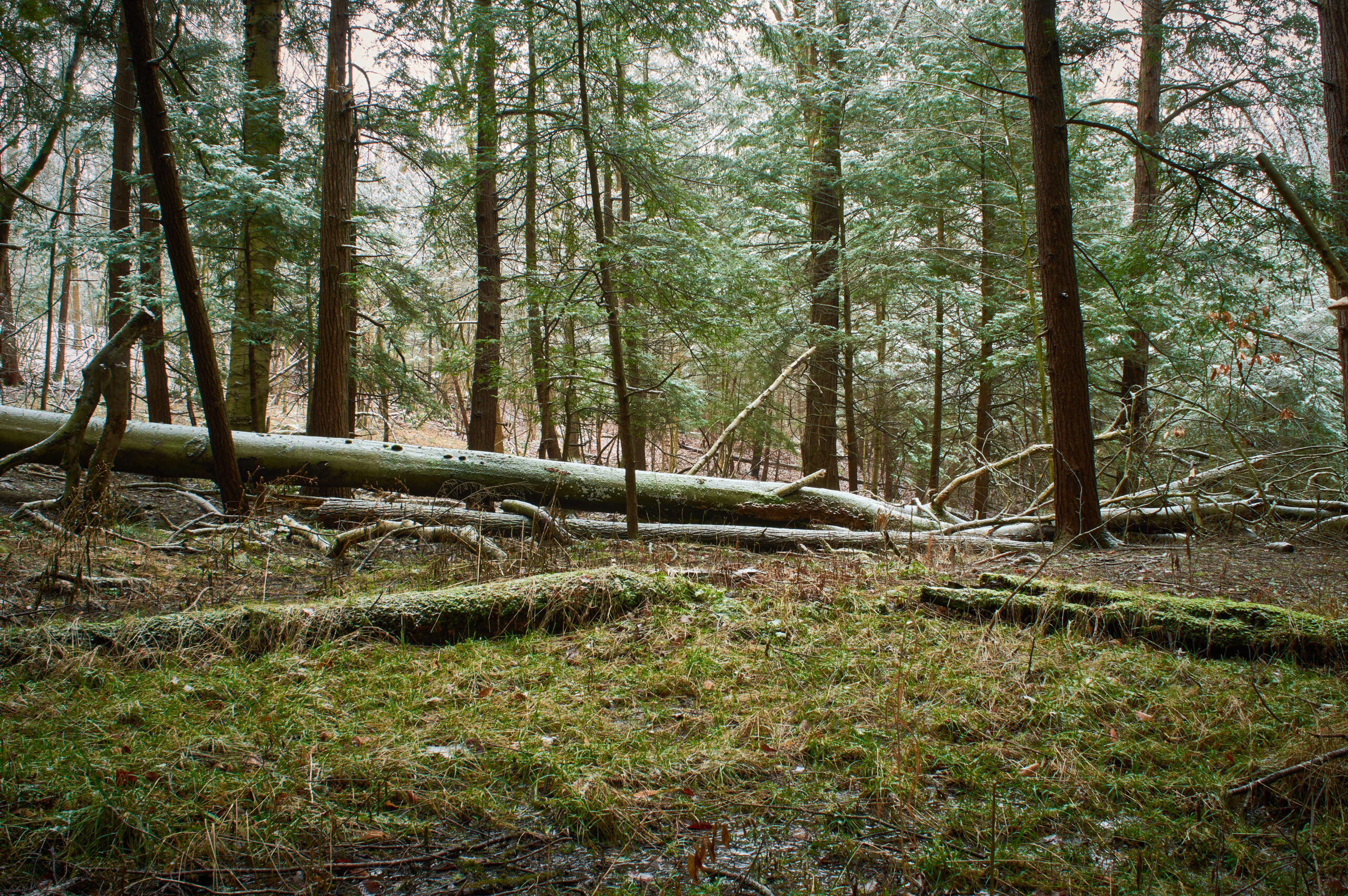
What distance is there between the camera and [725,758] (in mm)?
2623

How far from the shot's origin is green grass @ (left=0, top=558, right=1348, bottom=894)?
1989 millimetres

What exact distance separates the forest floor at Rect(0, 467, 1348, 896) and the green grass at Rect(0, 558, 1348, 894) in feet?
0.04

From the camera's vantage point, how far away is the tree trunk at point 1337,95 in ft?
19.5

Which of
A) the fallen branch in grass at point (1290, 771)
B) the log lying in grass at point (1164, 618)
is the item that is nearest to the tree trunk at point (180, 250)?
the log lying in grass at point (1164, 618)

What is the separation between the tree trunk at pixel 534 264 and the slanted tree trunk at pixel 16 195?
11.3 ft

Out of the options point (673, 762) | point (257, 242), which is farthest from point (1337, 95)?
point (257, 242)

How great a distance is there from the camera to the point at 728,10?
6934mm

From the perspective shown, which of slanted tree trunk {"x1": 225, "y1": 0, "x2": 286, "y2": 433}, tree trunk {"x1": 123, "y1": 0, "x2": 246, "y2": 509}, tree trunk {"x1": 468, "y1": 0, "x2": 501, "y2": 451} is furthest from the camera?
tree trunk {"x1": 468, "y1": 0, "x2": 501, "y2": 451}

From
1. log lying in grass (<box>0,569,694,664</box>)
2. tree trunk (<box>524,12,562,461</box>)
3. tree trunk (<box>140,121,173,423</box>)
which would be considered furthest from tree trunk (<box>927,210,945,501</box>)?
tree trunk (<box>140,121,173,423</box>)

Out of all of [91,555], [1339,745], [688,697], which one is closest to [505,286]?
[91,555]

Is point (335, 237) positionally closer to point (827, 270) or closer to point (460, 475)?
point (460, 475)

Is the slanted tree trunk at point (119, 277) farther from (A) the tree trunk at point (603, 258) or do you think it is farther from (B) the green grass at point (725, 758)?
(A) the tree trunk at point (603, 258)

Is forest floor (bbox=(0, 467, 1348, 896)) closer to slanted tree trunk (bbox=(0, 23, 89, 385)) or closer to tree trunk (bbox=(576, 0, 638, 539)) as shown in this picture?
tree trunk (bbox=(576, 0, 638, 539))

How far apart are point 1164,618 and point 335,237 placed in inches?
380
